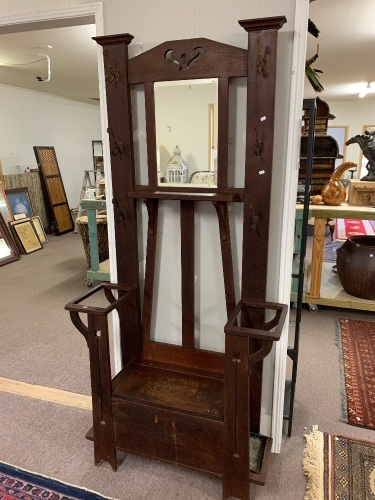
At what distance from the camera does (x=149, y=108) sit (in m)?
1.61

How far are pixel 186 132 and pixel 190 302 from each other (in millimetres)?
756

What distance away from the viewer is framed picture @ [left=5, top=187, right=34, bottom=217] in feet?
18.7

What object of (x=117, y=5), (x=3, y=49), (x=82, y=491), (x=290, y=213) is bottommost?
(x=82, y=491)

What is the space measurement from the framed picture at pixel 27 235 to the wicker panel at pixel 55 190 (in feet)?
2.93

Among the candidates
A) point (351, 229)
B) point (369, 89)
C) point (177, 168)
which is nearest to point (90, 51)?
point (177, 168)

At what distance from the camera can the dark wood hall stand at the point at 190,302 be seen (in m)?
1.43

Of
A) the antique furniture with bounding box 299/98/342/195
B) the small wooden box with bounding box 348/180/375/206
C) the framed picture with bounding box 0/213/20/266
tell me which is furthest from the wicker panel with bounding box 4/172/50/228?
the small wooden box with bounding box 348/180/375/206

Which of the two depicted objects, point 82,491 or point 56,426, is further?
point 56,426

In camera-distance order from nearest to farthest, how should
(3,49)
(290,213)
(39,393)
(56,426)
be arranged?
(290,213)
(56,426)
(39,393)
(3,49)

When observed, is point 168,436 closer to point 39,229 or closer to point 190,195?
point 190,195

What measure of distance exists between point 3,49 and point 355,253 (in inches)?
150

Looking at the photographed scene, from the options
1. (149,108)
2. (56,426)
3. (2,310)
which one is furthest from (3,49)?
(56,426)

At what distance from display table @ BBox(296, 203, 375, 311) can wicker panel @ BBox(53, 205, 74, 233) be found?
4.43 metres

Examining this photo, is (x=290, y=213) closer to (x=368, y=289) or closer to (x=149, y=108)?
(x=149, y=108)
